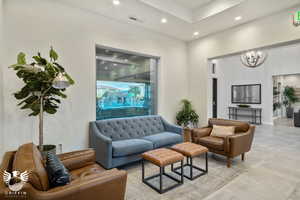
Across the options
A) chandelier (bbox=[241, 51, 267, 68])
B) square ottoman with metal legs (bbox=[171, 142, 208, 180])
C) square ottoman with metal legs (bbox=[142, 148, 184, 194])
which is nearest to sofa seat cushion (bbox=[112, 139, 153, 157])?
square ottoman with metal legs (bbox=[142, 148, 184, 194])

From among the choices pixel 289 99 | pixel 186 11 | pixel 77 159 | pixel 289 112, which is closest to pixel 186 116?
pixel 186 11

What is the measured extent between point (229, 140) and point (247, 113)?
656cm

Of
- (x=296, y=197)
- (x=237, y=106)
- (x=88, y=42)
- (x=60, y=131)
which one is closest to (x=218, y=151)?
(x=296, y=197)

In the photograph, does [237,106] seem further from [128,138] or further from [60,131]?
[60,131]

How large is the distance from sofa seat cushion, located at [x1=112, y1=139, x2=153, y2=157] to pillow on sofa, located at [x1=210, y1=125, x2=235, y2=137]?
1.56 metres

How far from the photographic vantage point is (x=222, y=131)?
11.7 feet

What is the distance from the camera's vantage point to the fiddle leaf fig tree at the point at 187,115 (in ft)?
16.0

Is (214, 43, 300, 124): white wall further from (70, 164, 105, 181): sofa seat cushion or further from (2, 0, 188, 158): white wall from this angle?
(70, 164, 105, 181): sofa seat cushion

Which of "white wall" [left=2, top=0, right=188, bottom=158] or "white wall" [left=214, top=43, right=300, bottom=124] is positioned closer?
"white wall" [left=2, top=0, right=188, bottom=158]

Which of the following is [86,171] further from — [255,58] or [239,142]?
[255,58]

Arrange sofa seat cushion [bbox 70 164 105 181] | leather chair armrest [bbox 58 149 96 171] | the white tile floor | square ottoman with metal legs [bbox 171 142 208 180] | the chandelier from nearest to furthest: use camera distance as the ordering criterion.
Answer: sofa seat cushion [bbox 70 164 105 181]
leather chair armrest [bbox 58 149 96 171]
the white tile floor
square ottoman with metal legs [bbox 171 142 208 180]
the chandelier

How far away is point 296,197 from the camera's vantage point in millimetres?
2123

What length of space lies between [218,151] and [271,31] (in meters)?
2.94

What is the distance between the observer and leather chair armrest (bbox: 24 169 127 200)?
1.13m
